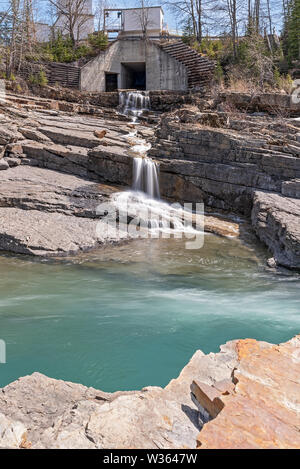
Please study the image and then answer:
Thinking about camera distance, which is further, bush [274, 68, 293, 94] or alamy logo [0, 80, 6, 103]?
alamy logo [0, 80, 6, 103]

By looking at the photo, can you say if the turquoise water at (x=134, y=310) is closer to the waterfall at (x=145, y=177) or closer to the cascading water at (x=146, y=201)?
the cascading water at (x=146, y=201)

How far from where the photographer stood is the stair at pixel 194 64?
22.8m

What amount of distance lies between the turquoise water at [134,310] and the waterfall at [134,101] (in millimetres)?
15005

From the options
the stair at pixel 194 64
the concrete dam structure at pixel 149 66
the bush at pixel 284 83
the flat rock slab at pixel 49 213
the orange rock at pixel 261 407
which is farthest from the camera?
the concrete dam structure at pixel 149 66

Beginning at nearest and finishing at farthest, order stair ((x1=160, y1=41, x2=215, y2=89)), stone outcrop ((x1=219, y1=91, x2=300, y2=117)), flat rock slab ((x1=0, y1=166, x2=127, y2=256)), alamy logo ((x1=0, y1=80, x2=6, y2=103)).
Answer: flat rock slab ((x1=0, y1=166, x2=127, y2=256))
stone outcrop ((x1=219, y1=91, x2=300, y2=117))
alamy logo ((x1=0, y1=80, x2=6, y2=103))
stair ((x1=160, y1=41, x2=215, y2=89))

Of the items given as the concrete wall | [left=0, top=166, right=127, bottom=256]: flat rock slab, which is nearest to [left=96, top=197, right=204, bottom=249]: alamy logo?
[left=0, top=166, right=127, bottom=256]: flat rock slab

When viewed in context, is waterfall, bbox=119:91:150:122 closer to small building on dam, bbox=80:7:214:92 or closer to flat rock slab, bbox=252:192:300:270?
small building on dam, bbox=80:7:214:92

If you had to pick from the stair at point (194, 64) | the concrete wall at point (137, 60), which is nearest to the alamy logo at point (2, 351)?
the stair at point (194, 64)

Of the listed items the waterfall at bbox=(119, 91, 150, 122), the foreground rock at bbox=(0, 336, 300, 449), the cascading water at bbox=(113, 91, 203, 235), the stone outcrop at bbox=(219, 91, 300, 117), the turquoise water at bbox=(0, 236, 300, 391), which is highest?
the waterfall at bbox=(119, 91, 150, 122)

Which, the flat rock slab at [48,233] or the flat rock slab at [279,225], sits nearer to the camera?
the flat rock slab at [279,225]

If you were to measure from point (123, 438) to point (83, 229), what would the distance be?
291 inches

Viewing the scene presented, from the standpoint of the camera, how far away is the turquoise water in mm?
3875

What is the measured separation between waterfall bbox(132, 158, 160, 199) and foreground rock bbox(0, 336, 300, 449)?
9536 mm

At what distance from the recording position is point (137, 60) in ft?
86.9
